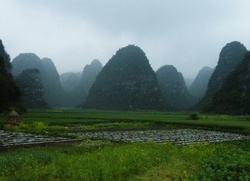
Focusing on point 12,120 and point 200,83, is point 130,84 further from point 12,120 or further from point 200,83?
point 12,120

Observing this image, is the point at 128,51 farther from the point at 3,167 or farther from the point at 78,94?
the point at 3,167

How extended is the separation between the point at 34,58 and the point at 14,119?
138216 millimetres

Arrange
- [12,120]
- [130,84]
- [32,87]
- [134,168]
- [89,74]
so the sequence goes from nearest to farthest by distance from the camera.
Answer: [134,168]
[12,120]
[32,87]
[130,84]
[89,74]

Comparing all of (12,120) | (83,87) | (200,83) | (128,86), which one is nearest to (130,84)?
(128,86)

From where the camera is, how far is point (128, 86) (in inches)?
4542

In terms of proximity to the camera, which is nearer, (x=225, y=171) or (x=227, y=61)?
(x=225, y=171)

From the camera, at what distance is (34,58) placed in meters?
157

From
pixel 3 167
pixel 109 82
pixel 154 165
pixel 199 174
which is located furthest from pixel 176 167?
pixel 109 82

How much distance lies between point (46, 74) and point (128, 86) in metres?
54.8

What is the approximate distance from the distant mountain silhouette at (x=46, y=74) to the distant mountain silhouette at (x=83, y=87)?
6529 mm

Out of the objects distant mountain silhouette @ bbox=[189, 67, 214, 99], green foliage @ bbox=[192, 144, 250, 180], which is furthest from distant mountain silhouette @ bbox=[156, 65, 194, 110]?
green foliage @ bbox=[192, 144, 250, 180]

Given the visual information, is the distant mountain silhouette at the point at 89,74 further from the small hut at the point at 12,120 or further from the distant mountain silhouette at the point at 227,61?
the small hut at the point at 12,120

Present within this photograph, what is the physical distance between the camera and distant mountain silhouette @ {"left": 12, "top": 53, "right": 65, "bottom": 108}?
14462 cm

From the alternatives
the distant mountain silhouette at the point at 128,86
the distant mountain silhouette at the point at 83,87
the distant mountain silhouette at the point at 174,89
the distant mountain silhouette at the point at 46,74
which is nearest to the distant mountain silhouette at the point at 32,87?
the distant mountain silhouette at the point at 128,86
